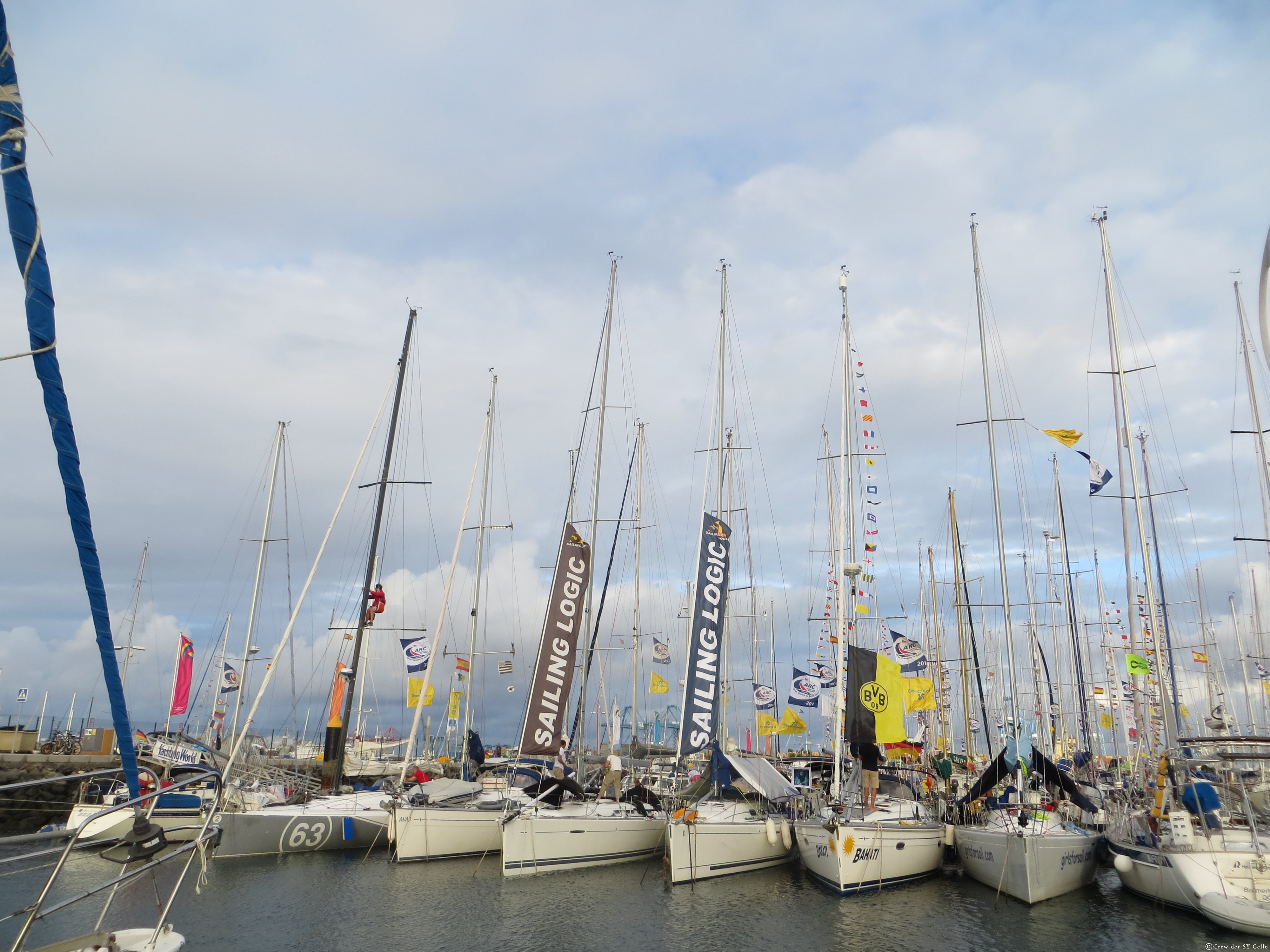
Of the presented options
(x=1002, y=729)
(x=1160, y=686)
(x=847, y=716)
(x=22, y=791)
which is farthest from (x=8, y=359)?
(x=1002, y=729)

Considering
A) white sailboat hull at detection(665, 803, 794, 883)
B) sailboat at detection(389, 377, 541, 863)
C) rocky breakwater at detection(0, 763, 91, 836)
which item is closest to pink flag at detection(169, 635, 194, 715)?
rocky breakwater at detection(0, 763, 91, 836)

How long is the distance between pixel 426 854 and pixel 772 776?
36.0ft

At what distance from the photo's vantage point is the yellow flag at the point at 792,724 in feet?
95.1

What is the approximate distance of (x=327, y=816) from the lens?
84.5 ft

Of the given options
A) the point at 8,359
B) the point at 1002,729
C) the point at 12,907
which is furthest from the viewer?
the point at 1002,729

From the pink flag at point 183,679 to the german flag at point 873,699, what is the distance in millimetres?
28624

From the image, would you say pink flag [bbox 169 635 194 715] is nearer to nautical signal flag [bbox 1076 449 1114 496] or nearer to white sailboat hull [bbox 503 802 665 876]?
white sailboat hull [bbox 503 802 665 876]

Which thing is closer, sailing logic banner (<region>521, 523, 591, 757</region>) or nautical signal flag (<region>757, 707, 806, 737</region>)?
sailing logic banner (<region>521, 523, 591, 757</region>)

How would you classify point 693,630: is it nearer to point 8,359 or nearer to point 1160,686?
point 1160,686

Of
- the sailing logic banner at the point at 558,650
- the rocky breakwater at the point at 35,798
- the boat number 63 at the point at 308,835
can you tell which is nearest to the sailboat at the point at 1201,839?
the sailing logic banner at the point at 558,650

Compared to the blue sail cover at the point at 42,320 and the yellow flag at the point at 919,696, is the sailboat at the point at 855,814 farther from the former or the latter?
the blue sail cover at the point at 42,320

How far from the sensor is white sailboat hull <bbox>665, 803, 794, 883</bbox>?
20625 mm

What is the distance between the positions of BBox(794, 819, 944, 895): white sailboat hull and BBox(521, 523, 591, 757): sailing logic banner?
7.63m

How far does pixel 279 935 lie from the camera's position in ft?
53.9
